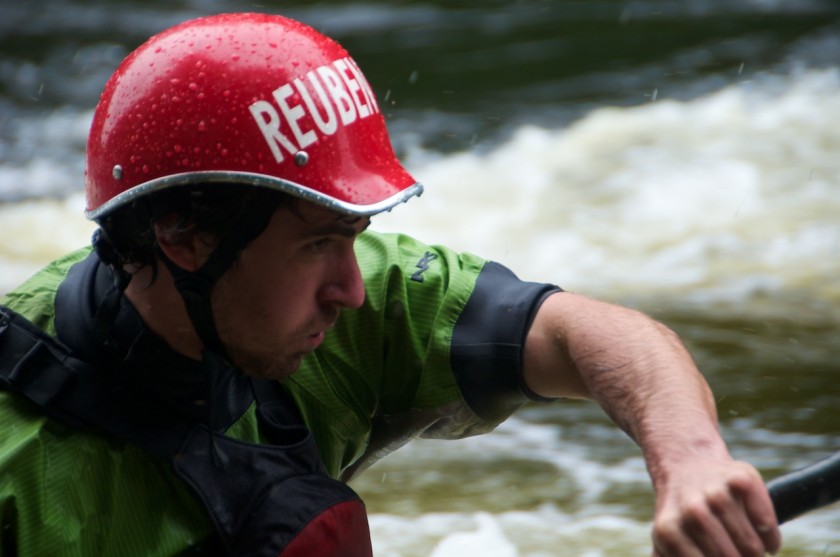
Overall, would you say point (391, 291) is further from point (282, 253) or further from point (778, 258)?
point (778, 258)

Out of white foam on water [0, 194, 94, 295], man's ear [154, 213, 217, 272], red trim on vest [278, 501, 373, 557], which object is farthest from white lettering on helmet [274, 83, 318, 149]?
white foam on water [0, 194, 94, 295]

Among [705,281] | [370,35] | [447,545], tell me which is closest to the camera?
[447,545]

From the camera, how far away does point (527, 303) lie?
2379 millimetres

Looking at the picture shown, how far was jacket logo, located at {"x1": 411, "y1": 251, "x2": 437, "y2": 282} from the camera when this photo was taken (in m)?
2.44

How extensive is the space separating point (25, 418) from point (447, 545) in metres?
2.07

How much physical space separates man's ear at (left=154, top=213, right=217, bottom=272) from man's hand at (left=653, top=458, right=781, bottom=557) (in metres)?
0.90

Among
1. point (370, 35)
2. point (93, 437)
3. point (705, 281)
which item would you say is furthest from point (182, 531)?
point (370, 35)

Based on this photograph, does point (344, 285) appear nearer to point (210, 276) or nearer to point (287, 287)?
point (287, 287)

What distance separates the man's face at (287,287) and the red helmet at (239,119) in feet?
0.20

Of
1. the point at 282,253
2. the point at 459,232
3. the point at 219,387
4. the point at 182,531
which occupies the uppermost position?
the point at 282,253

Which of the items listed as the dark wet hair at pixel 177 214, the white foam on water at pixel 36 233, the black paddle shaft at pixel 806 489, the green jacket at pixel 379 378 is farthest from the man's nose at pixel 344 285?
the white foam on water at pixel 36 233

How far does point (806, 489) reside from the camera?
152cm

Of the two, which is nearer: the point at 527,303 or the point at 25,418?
the point at 25,418

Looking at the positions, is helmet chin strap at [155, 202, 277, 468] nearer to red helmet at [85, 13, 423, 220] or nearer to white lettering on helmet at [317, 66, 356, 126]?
red helmet at [85, 13, 423, 220]
